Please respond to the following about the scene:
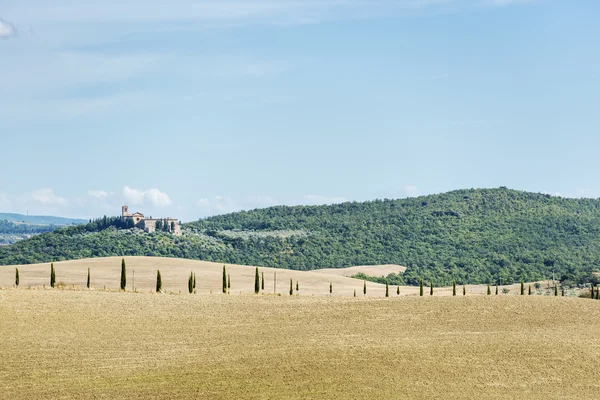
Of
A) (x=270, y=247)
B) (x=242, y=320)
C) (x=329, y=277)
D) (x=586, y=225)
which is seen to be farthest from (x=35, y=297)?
(x=586, y=225)

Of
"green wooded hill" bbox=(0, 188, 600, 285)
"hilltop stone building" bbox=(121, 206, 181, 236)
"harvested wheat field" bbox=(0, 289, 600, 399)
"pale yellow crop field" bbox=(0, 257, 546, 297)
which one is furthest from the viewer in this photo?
"hilltop stone building" bbox=(121, 206, 181, 236)

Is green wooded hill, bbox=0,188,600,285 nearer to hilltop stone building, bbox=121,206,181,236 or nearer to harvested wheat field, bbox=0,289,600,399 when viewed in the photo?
hilltop stone building, bbox=121,206,181,236

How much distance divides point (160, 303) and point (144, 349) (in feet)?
52.5

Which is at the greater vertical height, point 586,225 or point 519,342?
point 586,225

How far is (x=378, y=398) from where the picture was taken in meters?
40.8

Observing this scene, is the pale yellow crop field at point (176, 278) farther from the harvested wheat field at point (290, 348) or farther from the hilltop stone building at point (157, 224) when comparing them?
the hilltop stone building at point (157, 224)

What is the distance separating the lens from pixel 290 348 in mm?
Answer: 49750

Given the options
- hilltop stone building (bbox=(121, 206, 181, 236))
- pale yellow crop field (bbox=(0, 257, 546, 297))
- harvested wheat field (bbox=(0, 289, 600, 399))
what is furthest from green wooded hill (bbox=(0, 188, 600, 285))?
harvested wheat field (bbox=(0, 289, 600, 399))

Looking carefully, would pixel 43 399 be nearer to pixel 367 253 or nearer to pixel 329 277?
pixel 329 277

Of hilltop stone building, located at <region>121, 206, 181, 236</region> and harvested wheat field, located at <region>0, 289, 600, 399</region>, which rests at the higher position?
hilltop stone building, located at <region>121, 206, 181, 236</region>

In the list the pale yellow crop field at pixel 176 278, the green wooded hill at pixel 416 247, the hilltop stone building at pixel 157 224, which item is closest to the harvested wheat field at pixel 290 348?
the pale yellow crop field at pixel 176 278

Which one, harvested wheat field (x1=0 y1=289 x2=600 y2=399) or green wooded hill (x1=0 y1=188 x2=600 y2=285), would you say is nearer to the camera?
harvested wheat field (x1=0 y1=289 x2=600 y2=399)

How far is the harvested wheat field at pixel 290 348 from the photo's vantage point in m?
42.1

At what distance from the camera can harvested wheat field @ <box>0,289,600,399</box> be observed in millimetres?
42125
